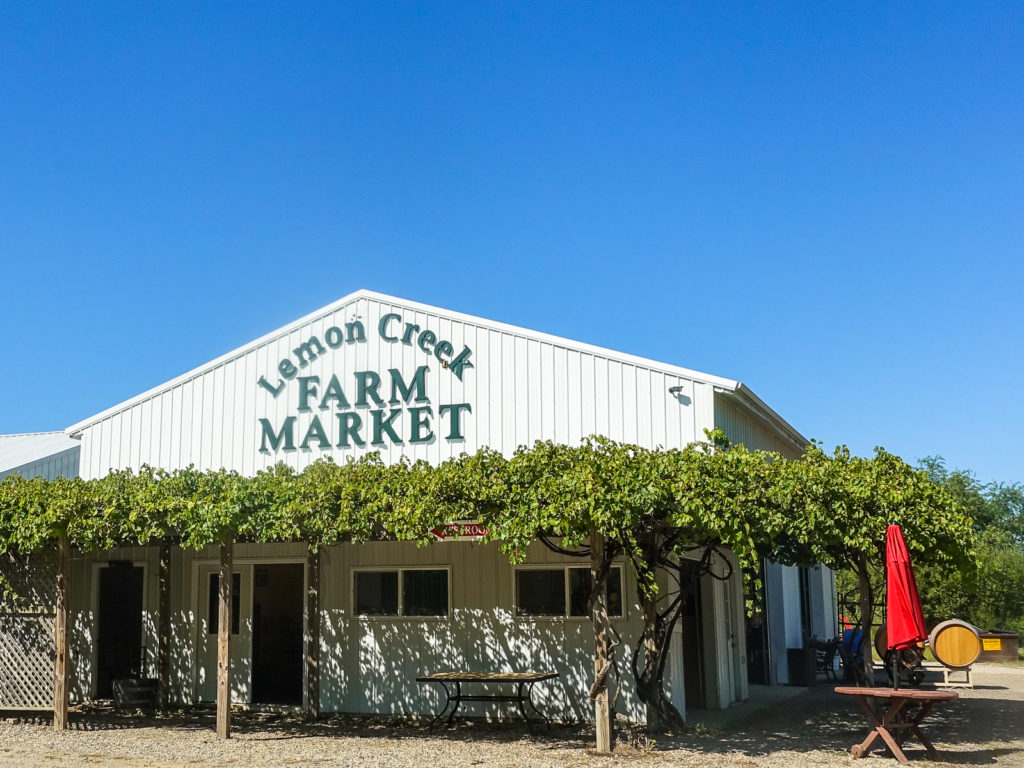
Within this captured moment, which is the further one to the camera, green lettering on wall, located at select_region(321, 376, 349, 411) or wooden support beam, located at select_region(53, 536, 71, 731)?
green lettering on wall, located at select_region(321, 376, 349, 411)

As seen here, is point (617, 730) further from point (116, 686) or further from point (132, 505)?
point (116, 686)

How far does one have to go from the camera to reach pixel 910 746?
34.2 feet

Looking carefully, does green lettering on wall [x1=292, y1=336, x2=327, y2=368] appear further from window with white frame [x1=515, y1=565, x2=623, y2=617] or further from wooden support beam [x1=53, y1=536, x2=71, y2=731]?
window with white frame [x1=515, y1=565, x2=623, y2=617]

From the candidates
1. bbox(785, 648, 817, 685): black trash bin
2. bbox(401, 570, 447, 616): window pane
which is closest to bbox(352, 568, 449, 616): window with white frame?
bbox(401, 570, 447, 616): window pane

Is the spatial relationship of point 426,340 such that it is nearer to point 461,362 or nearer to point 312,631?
point 461,362

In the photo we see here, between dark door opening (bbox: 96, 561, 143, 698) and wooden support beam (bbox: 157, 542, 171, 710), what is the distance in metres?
0.72

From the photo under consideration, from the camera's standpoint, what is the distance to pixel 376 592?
13.8m

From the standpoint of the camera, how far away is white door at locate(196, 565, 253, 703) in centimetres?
1434

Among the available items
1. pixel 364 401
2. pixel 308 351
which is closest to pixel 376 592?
pixel 364 401

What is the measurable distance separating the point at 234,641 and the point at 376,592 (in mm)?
2374

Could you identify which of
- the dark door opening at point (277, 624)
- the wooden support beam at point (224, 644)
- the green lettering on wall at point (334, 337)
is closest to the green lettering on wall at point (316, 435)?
the green lettering on wall at point (334, 337)

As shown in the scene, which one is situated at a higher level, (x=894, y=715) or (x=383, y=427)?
(x=383, y=427)

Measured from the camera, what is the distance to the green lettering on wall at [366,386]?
14.5 metres

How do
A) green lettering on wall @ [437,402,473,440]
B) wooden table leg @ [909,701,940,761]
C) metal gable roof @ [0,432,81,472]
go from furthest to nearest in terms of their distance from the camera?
metal gable roof @ [0,432,81,472] → green lettering on wall @ [437,402,473,440] → wooden table leg @ [909,701,940,761]
